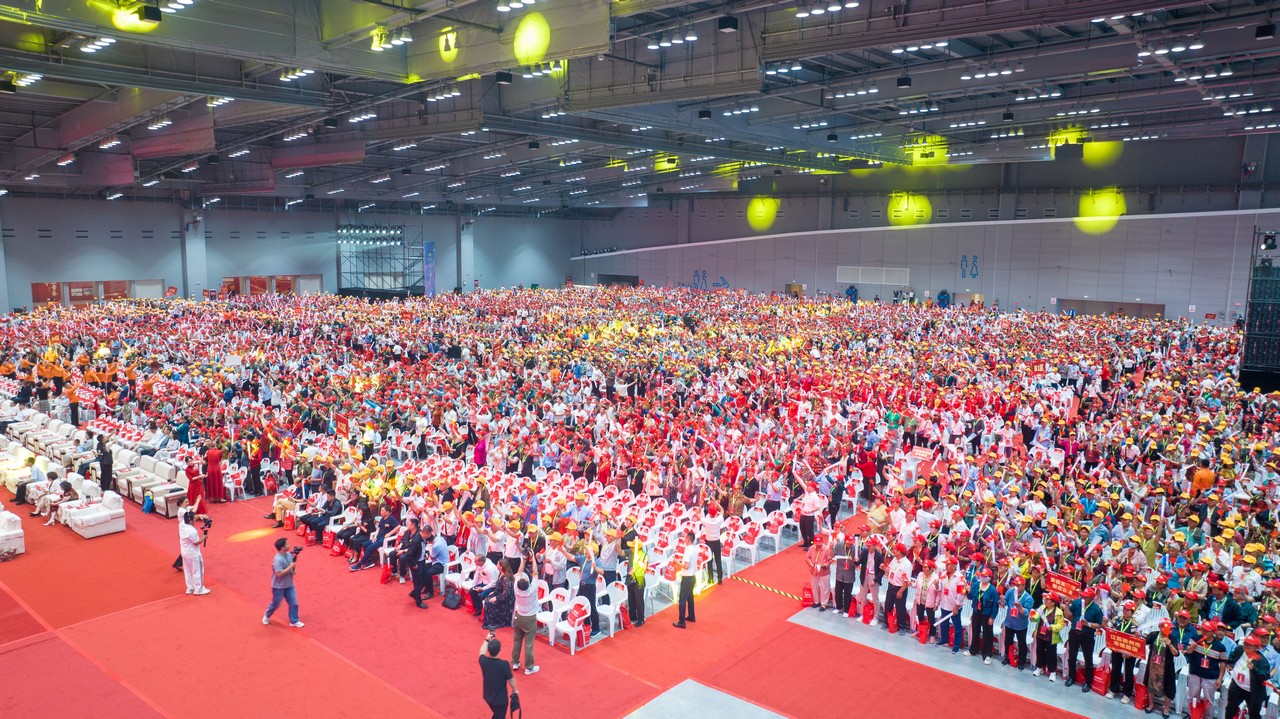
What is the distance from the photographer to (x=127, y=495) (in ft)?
54.7

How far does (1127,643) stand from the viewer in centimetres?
911

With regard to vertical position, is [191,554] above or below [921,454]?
below

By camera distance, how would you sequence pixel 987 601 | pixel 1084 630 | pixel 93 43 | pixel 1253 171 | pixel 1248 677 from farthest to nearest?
pixel 1253 171 < pixel 93 43 < pixel 987 601 < pixel 1084 630 < pixel 1248 677

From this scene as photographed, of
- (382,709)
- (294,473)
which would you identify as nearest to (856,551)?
(382,709)

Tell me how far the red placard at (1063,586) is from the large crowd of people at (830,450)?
49 millimetres

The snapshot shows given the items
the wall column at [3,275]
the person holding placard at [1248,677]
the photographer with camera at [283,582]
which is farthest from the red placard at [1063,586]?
the wall column at [3,275]

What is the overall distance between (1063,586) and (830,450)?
6.82 metres

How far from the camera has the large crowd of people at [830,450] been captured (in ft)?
33.5

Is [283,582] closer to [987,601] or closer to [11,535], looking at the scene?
[11,535]

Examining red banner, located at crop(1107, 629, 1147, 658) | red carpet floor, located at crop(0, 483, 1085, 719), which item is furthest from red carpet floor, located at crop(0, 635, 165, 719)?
red banner, located at crop(1107, 629, 1147, 658)

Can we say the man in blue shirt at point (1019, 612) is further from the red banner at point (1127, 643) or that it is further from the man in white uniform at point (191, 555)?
the man in white uniform at point (191, 555)

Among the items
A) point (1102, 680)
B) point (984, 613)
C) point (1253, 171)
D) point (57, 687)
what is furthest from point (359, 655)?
point (1253, 171)

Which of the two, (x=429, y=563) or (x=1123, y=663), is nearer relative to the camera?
(x=1123, y=663)

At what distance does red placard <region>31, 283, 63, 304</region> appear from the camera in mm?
48625
